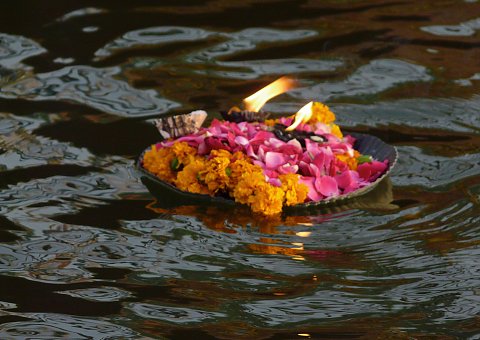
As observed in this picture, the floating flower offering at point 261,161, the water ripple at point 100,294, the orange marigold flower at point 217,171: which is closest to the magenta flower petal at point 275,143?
the floating flower offering at point 261,161

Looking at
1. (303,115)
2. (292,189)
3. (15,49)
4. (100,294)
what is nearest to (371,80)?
(303,115)

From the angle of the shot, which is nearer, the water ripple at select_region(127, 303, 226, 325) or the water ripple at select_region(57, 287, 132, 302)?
the water ripple at select_region(127, 303, 226, 325)

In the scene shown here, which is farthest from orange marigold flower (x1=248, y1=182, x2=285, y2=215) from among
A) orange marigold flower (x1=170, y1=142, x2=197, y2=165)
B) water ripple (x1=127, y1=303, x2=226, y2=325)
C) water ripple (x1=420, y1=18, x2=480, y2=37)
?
water ripple (x1=420, y1=18, x2=480, y2=37)

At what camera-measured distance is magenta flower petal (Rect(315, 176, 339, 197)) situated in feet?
16.0

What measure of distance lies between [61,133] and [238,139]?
1153 mm

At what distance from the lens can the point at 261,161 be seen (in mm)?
4910

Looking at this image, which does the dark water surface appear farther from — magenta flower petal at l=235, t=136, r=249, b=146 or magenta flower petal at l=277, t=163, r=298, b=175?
magenta flower petal at l=235, t=136, r=249, b=146

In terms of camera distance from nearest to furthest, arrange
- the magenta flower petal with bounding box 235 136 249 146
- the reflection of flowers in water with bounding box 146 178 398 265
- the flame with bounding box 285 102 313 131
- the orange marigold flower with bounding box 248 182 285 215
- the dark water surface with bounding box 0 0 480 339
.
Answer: the dark water surface with bounding box 0 0 480 339 → the reflection of flowers in water with bounding box 146 178 398 265 → the orange marigold flower with bounding box 248 182 285 215 → the magenta flower petal with bounding box 235 136 249 146 → the flame with bounding box 285 102 313 131

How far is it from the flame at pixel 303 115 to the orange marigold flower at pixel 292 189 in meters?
0.43

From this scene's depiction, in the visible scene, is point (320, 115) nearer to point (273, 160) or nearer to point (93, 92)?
point (273, 160)

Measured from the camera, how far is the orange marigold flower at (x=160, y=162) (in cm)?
508

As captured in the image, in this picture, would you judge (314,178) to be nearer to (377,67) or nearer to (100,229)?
(100,229)

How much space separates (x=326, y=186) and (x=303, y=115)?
0.50 meters

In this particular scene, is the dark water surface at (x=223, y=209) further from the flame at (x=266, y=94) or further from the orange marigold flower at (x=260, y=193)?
the flame at (x=266, y=94)
